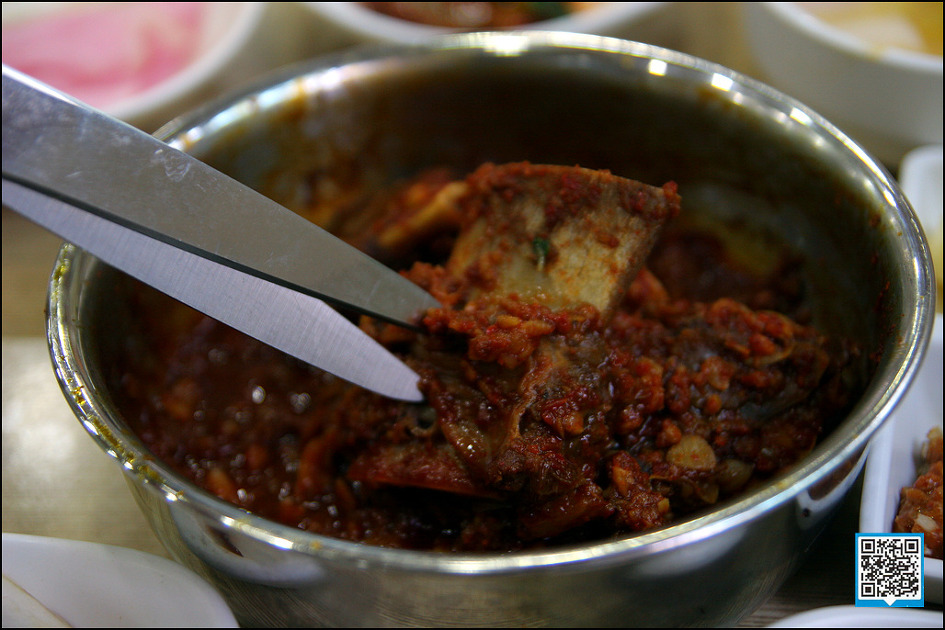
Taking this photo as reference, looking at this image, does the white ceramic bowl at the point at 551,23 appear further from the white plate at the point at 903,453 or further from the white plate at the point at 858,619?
the white plate at the point at 858,619

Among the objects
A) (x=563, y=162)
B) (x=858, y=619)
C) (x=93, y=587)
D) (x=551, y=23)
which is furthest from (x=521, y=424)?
(x=551, y=23)

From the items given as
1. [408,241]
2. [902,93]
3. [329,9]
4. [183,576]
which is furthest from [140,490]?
[902,93]

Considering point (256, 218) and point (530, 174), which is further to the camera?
point (530, 174)

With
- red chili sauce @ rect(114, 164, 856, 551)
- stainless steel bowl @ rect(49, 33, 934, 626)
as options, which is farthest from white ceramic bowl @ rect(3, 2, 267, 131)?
red chili sauce @ rect(114, 164, 856, 551)

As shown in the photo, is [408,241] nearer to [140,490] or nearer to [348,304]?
[348,304]

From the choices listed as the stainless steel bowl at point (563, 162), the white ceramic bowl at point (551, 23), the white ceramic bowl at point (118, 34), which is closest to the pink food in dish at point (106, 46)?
the white ceramic bowl at point (118, 34)

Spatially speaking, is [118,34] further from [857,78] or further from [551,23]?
[857,78]
